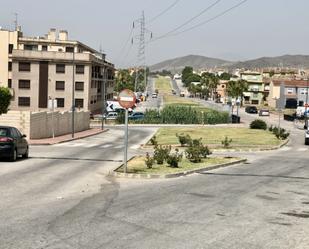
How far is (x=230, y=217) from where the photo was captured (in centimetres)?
1255

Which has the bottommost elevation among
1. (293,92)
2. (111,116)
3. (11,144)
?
(111,116)

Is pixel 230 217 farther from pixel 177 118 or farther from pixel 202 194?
pixel 177 118

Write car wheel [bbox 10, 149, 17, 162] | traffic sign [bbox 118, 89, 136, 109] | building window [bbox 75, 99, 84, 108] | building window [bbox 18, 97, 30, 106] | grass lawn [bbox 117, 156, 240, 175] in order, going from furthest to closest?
building window [bbox 75, 99, 84, 108] < building window [bbox 18, 97, 30, 106] < car wheel [bbox 10, 149, 17, 162] < grass lawn [bbox 117, 156, 240, 175] < traffic sign [bbox 118, 89, 136, 109]

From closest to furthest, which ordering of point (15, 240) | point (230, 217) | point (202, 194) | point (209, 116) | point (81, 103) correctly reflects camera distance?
1. point (15, 240)
2. point (230, 217)
3. point (202, 194)
4. point (209, 116)
5. point (81, 103)

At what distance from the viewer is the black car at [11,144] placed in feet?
81.4

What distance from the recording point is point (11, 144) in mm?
25078

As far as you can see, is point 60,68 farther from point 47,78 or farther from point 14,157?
point 14,157

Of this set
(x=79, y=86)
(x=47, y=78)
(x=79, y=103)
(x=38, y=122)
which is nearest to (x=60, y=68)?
(x=47, y=78)

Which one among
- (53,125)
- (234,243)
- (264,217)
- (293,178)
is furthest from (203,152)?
(53,125)

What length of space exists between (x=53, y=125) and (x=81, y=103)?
3999 cm

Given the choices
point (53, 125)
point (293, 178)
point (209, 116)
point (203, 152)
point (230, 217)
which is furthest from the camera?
point (209, 116)

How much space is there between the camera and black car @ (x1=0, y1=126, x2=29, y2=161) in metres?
24.8

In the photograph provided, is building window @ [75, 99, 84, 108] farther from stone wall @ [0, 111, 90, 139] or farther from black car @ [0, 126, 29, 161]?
black car @ [0, 126, 29, 161]

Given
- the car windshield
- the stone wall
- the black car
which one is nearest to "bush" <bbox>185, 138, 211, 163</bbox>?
the black car
